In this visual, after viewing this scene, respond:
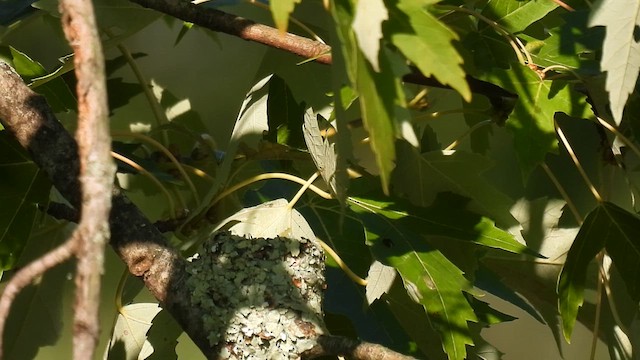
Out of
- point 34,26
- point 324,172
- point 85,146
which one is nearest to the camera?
point 85,146

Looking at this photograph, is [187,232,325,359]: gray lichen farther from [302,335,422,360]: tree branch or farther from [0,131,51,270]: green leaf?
[0,131,51,270]: green leaf

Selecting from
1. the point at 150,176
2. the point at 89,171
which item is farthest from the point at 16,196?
the point at 89,171

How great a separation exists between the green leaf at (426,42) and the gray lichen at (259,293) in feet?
0.89

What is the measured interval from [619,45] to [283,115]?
0.35 m

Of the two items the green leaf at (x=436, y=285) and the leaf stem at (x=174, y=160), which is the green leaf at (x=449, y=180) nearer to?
the green leaf at (x=436, y=285)

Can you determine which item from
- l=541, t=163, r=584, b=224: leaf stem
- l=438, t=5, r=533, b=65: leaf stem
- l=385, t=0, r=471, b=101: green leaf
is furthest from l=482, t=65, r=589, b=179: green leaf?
l=385, t=0, r=471, b=101: green leaf

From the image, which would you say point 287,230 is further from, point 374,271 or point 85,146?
point 85,146

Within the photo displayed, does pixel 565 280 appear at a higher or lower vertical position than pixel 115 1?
lower

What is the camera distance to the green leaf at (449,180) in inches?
34.1

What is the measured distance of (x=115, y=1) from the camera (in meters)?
0.92

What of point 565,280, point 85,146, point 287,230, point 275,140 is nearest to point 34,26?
point 275,140

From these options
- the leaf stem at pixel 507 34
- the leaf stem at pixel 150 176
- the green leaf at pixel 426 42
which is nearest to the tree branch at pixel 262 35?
the leaf stem at pixel 507 34

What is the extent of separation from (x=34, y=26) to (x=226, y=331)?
725mm

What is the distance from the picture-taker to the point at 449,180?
87cm
